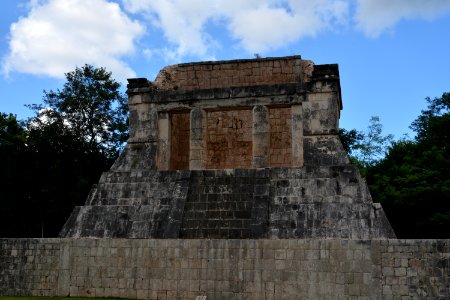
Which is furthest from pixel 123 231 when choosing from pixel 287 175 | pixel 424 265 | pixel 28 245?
pixel 424 265

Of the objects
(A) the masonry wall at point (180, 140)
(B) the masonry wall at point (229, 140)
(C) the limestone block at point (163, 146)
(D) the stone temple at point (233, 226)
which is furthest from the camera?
(B) the masonry wall at point (229, 140)

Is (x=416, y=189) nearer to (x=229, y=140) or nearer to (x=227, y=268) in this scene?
(x=229, y=140)

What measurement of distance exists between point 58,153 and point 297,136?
1315 centimetres

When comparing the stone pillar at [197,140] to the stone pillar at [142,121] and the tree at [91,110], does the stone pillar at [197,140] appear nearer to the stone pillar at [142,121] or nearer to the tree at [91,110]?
the stone pillar at [142,121]

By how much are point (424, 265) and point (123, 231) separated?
6.72m

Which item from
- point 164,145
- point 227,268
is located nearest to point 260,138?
point 164,145

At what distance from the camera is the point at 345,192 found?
42.3 feet

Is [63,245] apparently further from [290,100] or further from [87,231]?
[290,100]

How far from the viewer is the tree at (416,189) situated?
20.3 meters

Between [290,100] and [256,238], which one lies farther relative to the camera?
[290,100]

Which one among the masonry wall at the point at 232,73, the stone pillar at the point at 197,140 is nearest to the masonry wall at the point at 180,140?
the masonry wall at the point at 232,73

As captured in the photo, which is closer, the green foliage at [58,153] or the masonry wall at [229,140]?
the masonry wall at [229,140]

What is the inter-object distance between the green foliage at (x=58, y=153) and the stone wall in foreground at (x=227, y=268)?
409 inches

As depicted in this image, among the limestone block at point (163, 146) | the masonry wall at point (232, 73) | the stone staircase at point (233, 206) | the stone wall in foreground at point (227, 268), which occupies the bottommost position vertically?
the stone wall in foreground at point (227, 268)
